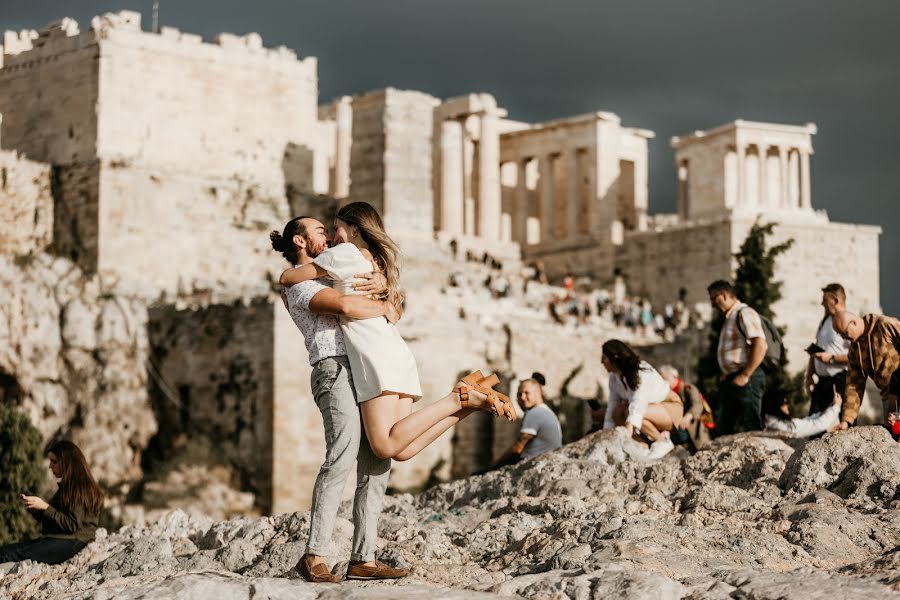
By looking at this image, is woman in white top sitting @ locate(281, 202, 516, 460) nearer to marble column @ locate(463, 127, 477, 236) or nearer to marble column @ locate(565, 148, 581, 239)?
marble column @ locate(565, 148, 581, 239)

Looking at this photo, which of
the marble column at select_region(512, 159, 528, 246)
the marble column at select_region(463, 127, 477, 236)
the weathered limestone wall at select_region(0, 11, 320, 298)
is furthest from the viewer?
the marble column at select_region(512, 159, 528, 246)

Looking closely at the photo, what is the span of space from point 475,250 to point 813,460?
36.2m

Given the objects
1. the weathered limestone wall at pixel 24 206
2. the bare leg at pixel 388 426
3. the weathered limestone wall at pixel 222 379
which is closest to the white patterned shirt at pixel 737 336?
the bare leg at pixel 388 426

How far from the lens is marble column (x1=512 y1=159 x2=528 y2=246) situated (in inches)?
2231

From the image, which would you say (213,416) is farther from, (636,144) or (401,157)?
(636,144)

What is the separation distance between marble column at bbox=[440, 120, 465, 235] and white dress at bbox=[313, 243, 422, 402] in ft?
138

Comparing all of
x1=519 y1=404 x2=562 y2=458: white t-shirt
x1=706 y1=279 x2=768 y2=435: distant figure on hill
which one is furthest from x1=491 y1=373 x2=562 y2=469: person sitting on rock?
x1=706 y1=279 x2=768 y2=435: distant figure on hill

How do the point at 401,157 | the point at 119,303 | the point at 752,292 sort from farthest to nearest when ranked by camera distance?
1. the point at 401,157
2. the point at 119,303
3. the point at 752,292

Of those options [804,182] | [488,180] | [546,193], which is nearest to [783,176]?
[804,182]

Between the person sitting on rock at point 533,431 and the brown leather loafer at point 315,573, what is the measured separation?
6.29 m

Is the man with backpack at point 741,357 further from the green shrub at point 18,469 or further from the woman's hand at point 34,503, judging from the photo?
the green shrub at point 18,469

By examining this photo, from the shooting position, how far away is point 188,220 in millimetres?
41750

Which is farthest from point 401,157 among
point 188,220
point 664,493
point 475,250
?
point 664,493

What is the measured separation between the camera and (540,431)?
56.4ft
